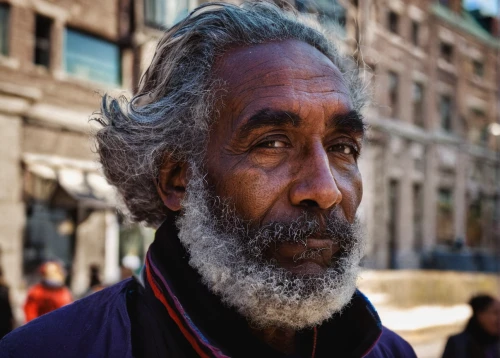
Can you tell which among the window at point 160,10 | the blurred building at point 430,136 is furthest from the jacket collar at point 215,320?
the blurred building at point 430,136

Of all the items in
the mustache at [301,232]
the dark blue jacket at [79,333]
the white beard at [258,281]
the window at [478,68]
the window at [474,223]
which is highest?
the window at [478,68]

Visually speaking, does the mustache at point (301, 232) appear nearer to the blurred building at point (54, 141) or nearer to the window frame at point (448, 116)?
the blurred building at point (54, 141)

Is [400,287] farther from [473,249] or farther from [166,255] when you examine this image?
[473,249]

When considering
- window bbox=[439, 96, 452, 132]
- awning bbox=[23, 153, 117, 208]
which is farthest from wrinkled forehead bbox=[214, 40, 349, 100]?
window bbox=[439, 96, 452, 132]

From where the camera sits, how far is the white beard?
148 centimetres

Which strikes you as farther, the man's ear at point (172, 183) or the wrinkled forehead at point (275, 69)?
the man's ear at point (172, 183)

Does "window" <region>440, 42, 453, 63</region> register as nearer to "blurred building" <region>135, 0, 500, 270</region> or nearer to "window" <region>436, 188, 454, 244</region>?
"blurred building" <region>135, 0, 500, 270</region>

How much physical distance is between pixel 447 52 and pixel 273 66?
26948 millimetres

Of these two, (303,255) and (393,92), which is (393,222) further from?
(303,255)

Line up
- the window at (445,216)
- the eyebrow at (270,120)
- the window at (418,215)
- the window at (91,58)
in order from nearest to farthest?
the eyebrow at (270,120), the window at (91,58), the window at (418,215), the window at (445,216)

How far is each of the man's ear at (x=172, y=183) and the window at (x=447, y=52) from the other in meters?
26.4

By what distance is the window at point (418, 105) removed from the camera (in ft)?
79.8

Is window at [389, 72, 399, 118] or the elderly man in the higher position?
window at [389, 72, 399, 118]

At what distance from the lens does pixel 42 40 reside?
11812 millimetres
